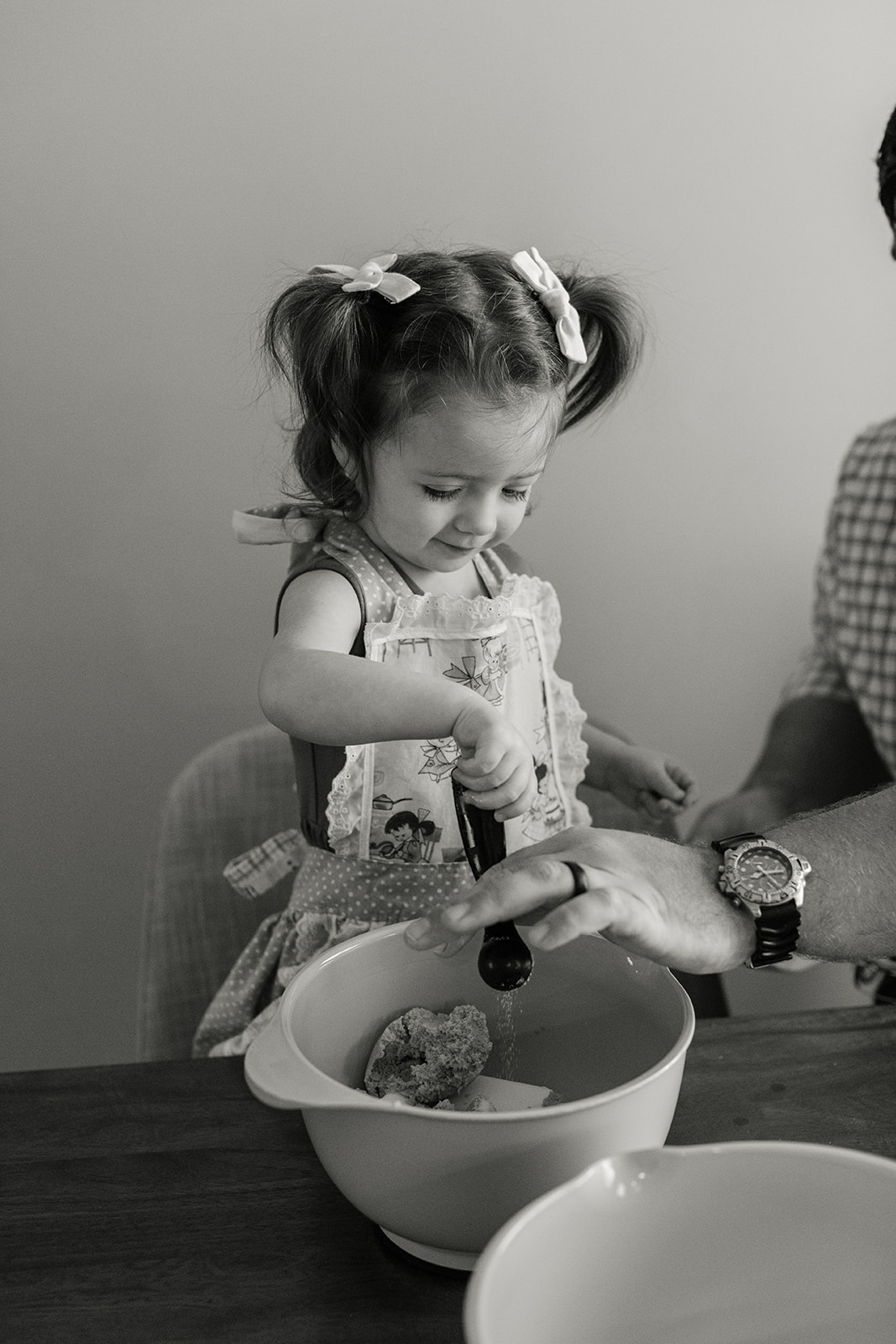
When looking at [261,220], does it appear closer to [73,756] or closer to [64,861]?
[73,756]

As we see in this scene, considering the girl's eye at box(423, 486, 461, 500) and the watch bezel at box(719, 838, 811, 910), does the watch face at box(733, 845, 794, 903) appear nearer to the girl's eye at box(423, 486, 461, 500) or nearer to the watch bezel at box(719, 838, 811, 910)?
the watch bezel at box(719, 838, 811, 910)

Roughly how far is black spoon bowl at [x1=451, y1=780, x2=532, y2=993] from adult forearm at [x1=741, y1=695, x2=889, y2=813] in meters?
0.69

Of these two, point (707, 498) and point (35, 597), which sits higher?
point (707, 498)

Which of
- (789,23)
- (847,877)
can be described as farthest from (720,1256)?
(789,23)

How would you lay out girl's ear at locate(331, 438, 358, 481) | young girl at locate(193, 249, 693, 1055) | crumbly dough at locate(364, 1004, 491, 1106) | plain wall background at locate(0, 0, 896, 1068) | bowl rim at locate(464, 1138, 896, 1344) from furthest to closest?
plain wall background at locate(0, 0, 896, 1068) < girl's ear at locate(331, 438, 358, 481) < young girl at locate(193, 249, 693, 1055) < crumbly dough at locate(364, 1004, 491, 1106) < bowl rim at locate(464, 1138, 896, 1344)

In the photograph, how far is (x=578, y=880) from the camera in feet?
2.38

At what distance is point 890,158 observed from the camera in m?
1.07

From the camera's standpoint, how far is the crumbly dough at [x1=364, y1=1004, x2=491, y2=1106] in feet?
2.53

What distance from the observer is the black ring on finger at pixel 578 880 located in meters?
0.72

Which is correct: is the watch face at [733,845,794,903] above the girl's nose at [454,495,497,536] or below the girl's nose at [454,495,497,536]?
below

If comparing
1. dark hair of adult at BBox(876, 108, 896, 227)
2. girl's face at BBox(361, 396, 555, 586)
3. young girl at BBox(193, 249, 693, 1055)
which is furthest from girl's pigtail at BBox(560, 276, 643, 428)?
dark hair of adult at BBox(876, 108, 896, 227)

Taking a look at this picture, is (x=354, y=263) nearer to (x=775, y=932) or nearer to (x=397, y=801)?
(x=397, y=801)

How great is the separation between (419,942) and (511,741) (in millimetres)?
157

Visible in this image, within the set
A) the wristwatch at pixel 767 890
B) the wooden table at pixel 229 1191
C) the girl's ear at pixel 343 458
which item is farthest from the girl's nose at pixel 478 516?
the wooden table at pixel 229 1191
